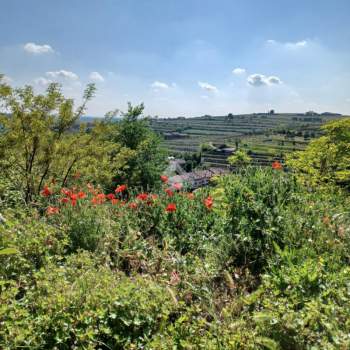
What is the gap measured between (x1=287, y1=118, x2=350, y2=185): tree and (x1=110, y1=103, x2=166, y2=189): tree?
10.2 metres

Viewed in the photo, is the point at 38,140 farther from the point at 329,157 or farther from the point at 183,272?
the point at 329,157

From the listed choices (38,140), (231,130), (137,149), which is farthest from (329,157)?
(231,130)

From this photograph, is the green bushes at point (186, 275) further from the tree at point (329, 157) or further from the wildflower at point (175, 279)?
the tree at point (329, 157)

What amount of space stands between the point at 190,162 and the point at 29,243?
6612cm

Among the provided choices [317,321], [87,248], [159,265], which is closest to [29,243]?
[87,248]

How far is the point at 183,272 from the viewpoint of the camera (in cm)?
264

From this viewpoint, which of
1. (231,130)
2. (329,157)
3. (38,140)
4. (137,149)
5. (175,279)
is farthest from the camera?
(231,130)

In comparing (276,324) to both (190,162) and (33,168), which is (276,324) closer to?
(33,168)

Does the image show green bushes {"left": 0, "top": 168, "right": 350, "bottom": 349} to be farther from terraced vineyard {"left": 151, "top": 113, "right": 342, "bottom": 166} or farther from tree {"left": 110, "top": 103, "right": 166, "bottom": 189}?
terraced vineyard {"left": 151, "top": 113, "right": 342, "bottom": 166}

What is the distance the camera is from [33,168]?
20.2 feet

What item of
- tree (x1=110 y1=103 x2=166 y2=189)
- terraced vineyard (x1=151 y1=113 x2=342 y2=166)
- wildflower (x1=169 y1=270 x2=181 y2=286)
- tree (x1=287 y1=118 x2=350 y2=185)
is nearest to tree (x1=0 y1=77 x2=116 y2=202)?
wildflower (x1=169 y1=270 x2=181 y2=286)

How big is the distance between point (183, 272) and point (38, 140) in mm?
4243

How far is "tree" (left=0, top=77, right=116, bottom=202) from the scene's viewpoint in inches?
221

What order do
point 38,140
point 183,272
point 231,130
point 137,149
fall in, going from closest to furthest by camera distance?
point 183,272 < point 38,140 < point 137,149 < point 231,130
